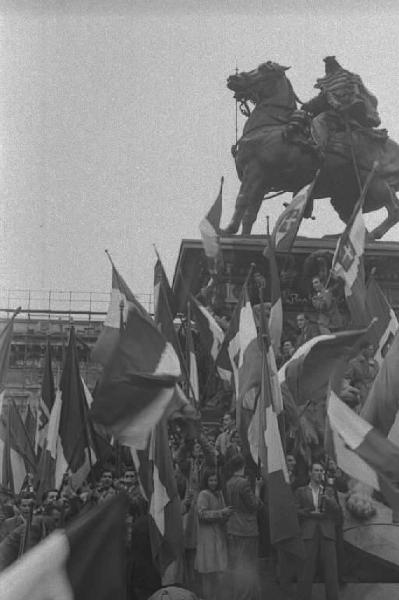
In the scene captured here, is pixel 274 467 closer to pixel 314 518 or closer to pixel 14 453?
pixel 314 518

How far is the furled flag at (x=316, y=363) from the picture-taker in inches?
377

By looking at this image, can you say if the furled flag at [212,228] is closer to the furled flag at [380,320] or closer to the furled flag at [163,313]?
the furled flag at [163,313]

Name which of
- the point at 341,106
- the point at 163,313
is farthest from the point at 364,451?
the point at 341,106

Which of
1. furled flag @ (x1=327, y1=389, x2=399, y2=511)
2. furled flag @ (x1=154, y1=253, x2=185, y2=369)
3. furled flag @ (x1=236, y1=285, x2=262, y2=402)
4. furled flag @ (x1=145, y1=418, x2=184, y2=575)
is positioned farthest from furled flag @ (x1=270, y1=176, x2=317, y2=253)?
furled flag @ (x1=327, y1=389, x2=399, y2=511)

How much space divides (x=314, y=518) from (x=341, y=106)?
10.2 m

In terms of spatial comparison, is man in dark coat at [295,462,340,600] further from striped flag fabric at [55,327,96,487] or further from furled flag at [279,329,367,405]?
striped flag fabric at [55,327,96,487]

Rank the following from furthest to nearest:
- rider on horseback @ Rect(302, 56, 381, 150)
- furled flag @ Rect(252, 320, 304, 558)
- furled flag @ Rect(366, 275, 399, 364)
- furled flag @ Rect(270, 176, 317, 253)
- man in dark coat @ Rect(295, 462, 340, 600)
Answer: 1. rider on horseback @ Rect(302, 56, 381, 150)
2. furled flag @ Rect(270, 176, 317, 253)
3. furled flag @ Rect(366, 275, 399, 364)
4. man in dark coat @ Rect(295, 462, 340, 600)
5. furled flag @ Rect(252, 320, 304, 558)

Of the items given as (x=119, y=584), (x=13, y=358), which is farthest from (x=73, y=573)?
(x=13, y=358)

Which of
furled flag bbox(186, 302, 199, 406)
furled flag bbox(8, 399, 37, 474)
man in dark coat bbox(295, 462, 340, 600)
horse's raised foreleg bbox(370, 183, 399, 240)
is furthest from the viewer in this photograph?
horse's raised foreleg bbox(370, 183, 399, 240)

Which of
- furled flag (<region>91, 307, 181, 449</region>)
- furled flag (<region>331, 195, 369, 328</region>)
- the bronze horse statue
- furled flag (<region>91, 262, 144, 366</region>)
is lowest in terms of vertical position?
furled flag (<region>91, 307, 181, 449</region>)

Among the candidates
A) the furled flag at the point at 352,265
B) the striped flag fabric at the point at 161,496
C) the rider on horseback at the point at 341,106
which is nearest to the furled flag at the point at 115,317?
the striped flag fabric at the point at 161,496

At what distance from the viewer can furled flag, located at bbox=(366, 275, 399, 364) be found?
12016 mm

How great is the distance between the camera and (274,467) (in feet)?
29.3

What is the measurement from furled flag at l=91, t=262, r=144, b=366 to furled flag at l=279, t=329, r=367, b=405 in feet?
5.72
